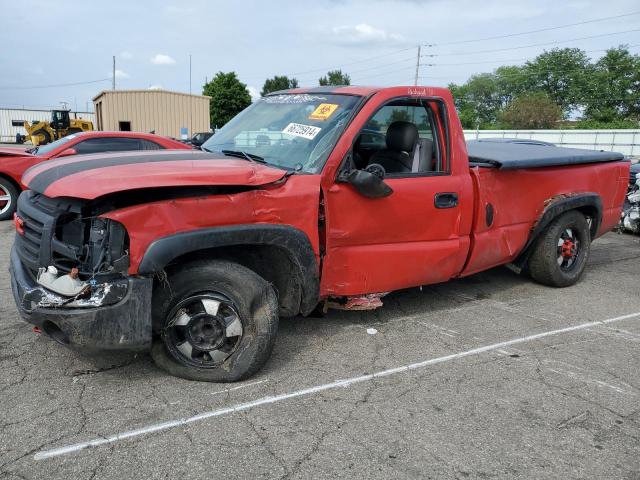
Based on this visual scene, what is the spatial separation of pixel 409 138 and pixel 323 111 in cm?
79

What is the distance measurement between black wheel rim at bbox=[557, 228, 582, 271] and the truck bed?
0.77 metres

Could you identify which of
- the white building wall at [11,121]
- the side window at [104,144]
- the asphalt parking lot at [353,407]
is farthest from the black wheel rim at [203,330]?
the white building wall at [11,121]

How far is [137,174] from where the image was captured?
3012 mm

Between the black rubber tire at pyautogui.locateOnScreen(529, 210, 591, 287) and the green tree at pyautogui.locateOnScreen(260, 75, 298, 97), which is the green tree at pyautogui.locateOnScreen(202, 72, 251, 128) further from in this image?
the black rubber tire at pyautogui.locateOnScreen(529, 210, 591, 287)

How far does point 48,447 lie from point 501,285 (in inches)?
182

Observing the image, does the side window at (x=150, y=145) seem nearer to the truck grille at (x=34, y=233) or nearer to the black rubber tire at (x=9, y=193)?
the black rubber tire at (x=9, y=193)

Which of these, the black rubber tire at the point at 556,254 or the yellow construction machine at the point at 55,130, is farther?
the yellow construction machine at the point at 55,130

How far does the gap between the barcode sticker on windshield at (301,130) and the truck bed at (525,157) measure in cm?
156

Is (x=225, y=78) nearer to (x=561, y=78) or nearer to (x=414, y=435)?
(x=561, y=78)

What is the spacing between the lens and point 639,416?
317 cm

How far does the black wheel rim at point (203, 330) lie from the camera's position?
3240 mm

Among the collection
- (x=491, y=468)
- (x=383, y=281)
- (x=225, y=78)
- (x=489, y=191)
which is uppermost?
(x=225, y=78)

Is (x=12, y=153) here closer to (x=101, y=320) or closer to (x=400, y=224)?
(x=101, y=320)

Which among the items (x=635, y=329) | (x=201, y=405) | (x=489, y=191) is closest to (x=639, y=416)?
(x=635, y=329)
